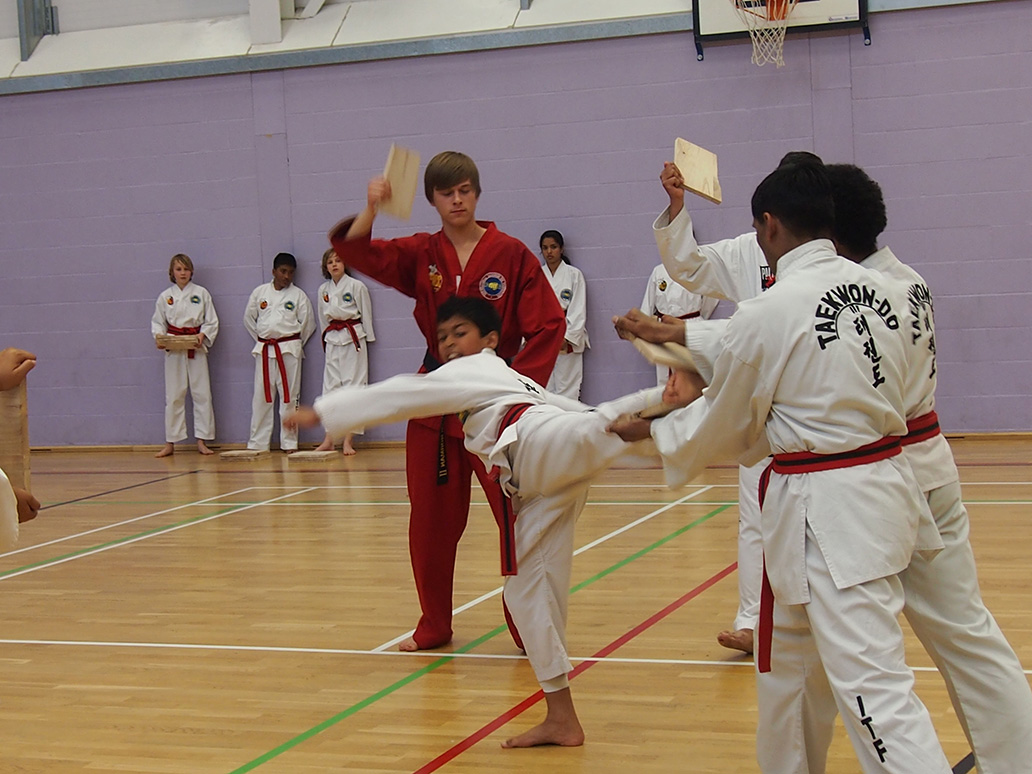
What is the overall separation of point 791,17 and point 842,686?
317 inches

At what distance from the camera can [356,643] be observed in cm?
439

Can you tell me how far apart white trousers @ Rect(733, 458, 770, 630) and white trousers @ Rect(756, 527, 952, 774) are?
4.15 feet

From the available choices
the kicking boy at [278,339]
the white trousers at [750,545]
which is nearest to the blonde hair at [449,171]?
the white trousers at [750,545]

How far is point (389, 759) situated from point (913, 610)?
140 centimetres

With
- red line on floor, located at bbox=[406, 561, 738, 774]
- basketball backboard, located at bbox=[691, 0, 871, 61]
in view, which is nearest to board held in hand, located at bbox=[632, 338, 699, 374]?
red line on floor, located at bbox=[406, 561, 738, 774]

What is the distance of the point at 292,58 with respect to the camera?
422 inches

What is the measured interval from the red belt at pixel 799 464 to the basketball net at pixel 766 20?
7.48 m

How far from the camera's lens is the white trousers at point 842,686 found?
217cm

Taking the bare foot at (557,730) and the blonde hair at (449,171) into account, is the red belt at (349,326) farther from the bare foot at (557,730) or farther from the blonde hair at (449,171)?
the bare foot at (557,730)

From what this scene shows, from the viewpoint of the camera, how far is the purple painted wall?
30.3 ft

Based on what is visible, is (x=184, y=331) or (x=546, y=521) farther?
(x=184, y=331)

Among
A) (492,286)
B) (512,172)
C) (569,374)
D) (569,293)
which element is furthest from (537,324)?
(512,172)

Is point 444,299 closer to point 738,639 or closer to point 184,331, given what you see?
point 738,639

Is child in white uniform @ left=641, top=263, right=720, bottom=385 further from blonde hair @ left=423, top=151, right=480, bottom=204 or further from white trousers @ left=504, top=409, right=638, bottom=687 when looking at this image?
white trousers @ left=504, top=409, right=638, bottom=687
